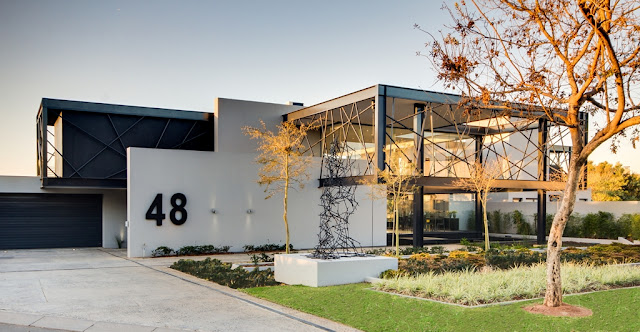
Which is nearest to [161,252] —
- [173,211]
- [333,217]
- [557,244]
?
[173,211]

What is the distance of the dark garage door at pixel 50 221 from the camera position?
2358 cm

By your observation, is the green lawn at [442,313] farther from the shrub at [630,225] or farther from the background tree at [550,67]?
the shrub at [630,225]

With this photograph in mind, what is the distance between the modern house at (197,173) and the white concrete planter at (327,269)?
20.7ft

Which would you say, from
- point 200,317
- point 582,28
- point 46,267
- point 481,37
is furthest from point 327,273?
point 46,267

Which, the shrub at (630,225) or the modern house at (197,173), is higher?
the modern house at (197,173)

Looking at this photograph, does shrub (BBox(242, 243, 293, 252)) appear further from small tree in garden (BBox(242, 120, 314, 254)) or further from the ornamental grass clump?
the ornamental grass clump

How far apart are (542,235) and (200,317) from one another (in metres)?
20.6

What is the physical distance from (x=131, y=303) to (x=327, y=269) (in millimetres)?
4188

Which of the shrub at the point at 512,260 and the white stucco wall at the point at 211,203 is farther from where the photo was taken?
the white stucco wall at the point at 211,203

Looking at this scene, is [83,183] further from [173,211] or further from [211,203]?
[211,203]

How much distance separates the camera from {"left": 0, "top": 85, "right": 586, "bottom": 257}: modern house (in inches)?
780

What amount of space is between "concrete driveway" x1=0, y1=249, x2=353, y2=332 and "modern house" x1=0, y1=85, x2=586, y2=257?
4795mm

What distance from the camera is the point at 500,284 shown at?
10391 mm

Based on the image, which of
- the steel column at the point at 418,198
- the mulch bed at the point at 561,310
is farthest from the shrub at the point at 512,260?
the mulch bed at the point at 561,310
